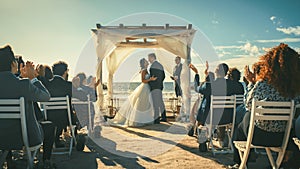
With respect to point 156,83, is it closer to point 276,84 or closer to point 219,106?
point 219,106

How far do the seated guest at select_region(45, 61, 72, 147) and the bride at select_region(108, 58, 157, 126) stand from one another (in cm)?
332

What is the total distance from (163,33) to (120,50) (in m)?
4.00

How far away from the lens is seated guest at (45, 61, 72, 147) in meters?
4.69

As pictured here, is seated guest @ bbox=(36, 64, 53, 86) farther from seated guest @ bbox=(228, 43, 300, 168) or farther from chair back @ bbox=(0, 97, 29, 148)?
seated guest @ bbox=(228, 43, 300, 168)

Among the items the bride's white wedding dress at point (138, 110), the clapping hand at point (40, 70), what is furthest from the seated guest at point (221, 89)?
the bride's white wedding dress at point (138, 110)

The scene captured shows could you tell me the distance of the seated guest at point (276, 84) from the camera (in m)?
3.14

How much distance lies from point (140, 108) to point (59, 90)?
3789 millimetres

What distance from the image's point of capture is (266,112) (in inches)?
119

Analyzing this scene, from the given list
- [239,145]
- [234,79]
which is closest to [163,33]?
[234,79]

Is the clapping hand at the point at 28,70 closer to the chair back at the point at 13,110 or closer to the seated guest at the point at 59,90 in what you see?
the chair back at the point at 13,110

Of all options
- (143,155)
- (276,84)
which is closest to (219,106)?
(143,155)

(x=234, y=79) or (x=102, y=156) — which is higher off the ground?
→ (x=234, y=79)

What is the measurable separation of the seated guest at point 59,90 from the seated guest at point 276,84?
2952 mm

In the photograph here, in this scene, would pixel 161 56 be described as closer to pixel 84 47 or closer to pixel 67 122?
pixel 84 47
